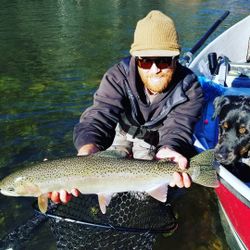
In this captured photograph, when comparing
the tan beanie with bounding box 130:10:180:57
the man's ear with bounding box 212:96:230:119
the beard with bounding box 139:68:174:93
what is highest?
the tan beanie with bounding box 130:10:180:57

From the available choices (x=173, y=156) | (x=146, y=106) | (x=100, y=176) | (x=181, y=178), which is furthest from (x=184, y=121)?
(x=100, y=176)

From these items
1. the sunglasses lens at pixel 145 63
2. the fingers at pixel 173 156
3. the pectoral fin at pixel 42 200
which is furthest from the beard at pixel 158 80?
the pectoral fin at pixel 42 200

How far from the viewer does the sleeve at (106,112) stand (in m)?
4.58

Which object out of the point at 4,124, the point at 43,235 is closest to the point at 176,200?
the point at 43,235

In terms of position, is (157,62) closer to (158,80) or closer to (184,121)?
(158,80)

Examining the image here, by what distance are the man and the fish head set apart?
0.79 m

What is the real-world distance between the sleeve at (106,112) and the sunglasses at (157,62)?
0.49m

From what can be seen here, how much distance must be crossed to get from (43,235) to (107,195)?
193cm

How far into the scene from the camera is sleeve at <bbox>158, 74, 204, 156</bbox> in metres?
4.56

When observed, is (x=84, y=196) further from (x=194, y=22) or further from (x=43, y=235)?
(x=194, y=22)

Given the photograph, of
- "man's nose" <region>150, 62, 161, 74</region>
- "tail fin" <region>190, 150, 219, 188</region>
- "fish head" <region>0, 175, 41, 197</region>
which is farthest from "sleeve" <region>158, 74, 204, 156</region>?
"fish head" <region>0, 175, 41, 197</region>

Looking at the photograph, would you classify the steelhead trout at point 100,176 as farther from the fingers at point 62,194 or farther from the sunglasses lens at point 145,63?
the sunglasses lens at point 145,63

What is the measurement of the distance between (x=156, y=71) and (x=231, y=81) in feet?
9.56

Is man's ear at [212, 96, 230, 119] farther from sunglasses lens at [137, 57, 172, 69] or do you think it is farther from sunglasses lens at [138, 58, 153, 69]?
sunglasses lens at [138, 58, 153, 69]
